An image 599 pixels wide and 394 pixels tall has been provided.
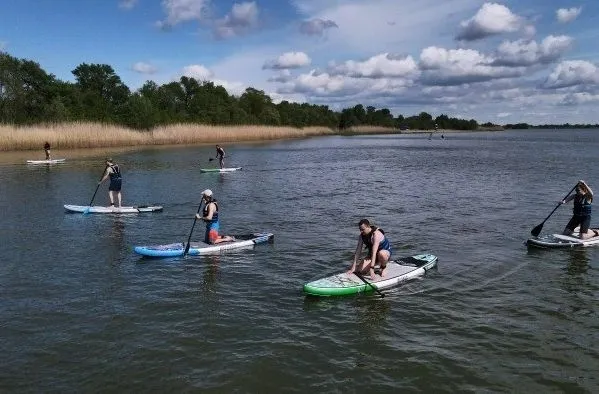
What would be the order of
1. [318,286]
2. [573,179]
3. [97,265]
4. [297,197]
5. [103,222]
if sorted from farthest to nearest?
1. [573,179]
2. [297,197]
3. [103,222]
4. [97,265]
5. [318,286]

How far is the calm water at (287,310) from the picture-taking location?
832cm

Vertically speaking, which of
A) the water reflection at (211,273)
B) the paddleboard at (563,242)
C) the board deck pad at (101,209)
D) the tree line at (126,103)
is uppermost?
the tree line at (126,103)

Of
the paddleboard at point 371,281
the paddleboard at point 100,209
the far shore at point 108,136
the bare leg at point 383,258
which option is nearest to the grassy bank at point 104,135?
the far shore at point 108,136

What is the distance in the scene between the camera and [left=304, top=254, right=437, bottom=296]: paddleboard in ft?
38.2

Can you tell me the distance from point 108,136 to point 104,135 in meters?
0.62

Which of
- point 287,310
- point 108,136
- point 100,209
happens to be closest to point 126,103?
point 108,136

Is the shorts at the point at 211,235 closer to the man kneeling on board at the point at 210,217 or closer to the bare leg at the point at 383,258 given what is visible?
the man kneeling on board at the point at 210,217

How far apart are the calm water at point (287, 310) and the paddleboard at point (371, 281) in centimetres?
30

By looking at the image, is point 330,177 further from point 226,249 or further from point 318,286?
point 318,286

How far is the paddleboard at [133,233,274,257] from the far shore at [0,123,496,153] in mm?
41789

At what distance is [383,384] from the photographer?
26.6 ft

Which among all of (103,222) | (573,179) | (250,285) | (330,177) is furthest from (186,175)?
(573,179)

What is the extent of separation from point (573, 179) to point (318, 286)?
29956 millimetres

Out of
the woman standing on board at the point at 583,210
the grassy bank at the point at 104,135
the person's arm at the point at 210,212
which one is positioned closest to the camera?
the person's arm at the point at 210,212
